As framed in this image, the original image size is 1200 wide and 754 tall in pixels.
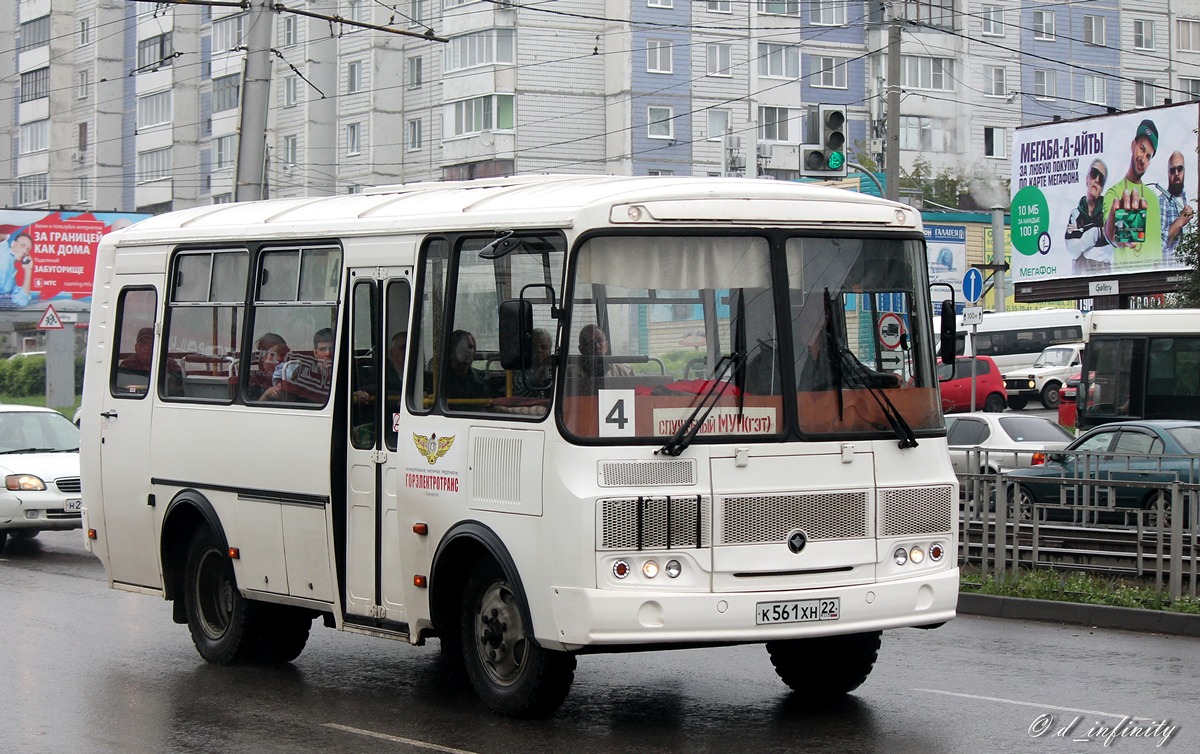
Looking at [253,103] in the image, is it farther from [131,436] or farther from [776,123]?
[776,123]

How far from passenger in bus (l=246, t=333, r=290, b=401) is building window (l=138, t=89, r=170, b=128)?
242ft

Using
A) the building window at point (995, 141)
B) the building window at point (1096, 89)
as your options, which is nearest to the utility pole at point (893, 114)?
the building window at point (995, 141)

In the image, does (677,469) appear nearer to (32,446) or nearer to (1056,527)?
(1056,527)

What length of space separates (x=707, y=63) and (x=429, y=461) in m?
63.6

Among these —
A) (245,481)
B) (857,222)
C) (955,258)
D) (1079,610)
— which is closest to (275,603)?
(245,481)

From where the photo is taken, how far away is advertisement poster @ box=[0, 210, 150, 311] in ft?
179

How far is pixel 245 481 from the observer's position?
11180 millimetres

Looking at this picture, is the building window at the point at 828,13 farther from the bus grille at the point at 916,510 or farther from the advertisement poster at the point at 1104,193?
the bus grille at the point at 916,510

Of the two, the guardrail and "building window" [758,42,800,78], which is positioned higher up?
"building window" [758,42,800,78]

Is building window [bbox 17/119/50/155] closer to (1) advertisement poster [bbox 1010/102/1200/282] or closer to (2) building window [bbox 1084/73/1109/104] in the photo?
(2) building window [bbox 1084/73/1109/104]

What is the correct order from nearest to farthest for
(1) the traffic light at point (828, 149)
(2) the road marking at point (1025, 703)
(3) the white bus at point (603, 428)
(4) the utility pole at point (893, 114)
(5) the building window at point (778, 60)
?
1. (3) the white bus at point (603, 428)
2. (2) the road marking at point (1025, 703)
3. (1) the traffic light at point (828, 149)
4. (4) the utility pole at point (893, 114)
5. (5) the building window at point (778, 60)

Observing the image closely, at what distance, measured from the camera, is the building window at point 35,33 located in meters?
90.1

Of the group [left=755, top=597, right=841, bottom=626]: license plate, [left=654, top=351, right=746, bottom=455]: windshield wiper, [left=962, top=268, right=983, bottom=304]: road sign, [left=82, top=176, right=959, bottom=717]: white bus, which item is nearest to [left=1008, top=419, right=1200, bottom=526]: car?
[left=82, top=176, right=959, bottom=717]: white bus

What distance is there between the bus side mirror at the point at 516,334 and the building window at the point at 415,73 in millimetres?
67258
